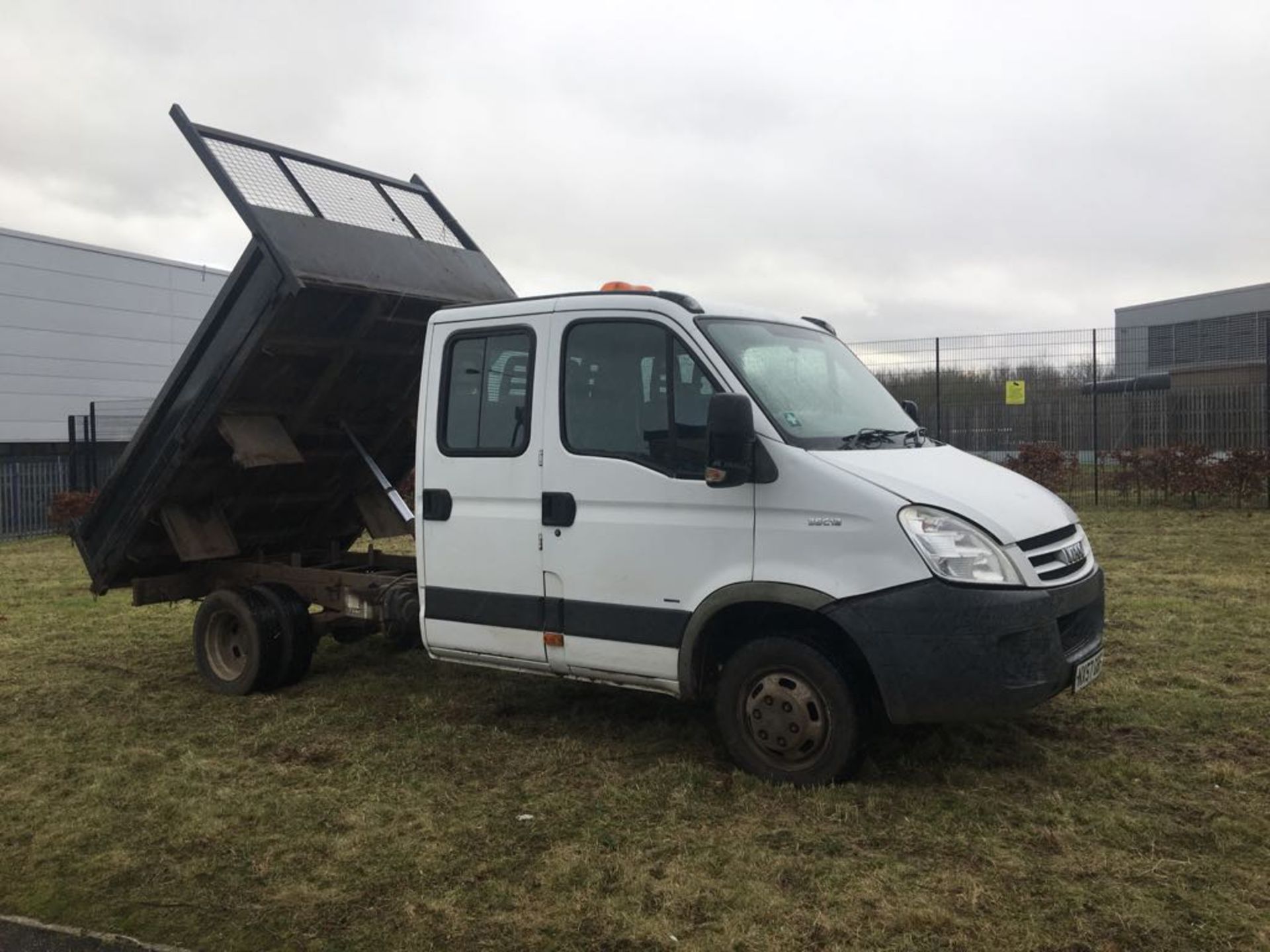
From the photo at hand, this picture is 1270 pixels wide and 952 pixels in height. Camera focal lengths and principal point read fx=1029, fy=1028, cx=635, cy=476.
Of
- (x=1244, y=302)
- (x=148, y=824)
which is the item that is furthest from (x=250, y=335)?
(x=1244, y=302)

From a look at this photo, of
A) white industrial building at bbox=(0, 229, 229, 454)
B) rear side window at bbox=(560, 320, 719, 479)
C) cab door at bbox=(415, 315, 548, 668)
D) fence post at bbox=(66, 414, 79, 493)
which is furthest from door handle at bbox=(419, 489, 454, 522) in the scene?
white industrial building at bbox=(0, 229, 229, 454)

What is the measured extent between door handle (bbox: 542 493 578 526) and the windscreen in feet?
3.59

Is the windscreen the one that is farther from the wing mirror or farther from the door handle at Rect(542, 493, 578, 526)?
the door handle at Rect(542, 493, 578, 526)

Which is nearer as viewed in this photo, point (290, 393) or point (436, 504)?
point (436, 504)

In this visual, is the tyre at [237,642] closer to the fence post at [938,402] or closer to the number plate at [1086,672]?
the number plate at [1086,672]

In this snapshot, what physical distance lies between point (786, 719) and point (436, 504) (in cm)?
232

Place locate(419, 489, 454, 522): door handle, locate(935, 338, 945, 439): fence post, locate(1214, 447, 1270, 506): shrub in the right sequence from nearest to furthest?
locate(419, 489, 454, 522): door handle → locate(1214, 447, 1270, 506): shrub → locate(935, 338, 945, 439): fence post

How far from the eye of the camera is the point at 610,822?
4.51m

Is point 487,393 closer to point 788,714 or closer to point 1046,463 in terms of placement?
point 788,714

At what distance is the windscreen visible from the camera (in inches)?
192

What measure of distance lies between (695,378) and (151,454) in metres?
3.93

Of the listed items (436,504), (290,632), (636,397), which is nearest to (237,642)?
(290,632)

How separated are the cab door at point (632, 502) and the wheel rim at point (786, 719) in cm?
43

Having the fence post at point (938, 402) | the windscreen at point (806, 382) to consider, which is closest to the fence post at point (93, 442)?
the fence post at point (938, 402)
